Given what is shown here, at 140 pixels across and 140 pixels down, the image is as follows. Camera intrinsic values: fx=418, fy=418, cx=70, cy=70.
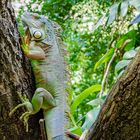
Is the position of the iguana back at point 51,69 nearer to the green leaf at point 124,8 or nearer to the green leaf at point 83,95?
the green leaf at point 83,95

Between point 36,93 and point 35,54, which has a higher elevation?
point 35,54

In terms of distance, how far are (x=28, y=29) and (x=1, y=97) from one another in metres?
0.52

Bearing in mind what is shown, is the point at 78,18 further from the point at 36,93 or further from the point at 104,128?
the point at 104,128

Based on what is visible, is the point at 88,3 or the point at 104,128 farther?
the point at 88,3

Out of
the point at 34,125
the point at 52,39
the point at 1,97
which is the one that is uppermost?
the point at 52,39

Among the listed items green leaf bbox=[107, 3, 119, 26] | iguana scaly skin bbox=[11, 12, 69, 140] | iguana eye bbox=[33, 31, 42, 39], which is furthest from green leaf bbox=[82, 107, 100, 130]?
iguana eye bbox=[33, 31, 42, 39]

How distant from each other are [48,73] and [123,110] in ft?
2.39

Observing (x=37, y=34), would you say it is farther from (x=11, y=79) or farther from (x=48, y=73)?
(x=11, y=79)

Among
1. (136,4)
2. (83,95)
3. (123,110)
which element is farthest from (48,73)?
(123,110)

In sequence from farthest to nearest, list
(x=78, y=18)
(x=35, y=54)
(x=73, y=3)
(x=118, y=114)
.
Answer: (x=78, y=18), (x=73, y=3), (x=35, y=54), (x=118, y=114)

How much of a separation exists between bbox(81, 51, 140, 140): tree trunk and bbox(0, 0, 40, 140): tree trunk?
0.37 metres

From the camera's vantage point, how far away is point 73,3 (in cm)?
325

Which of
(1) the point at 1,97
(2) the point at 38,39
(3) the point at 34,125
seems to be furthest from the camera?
(2) the point at 38,39

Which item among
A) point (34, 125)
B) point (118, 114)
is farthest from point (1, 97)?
point (118, 114)
